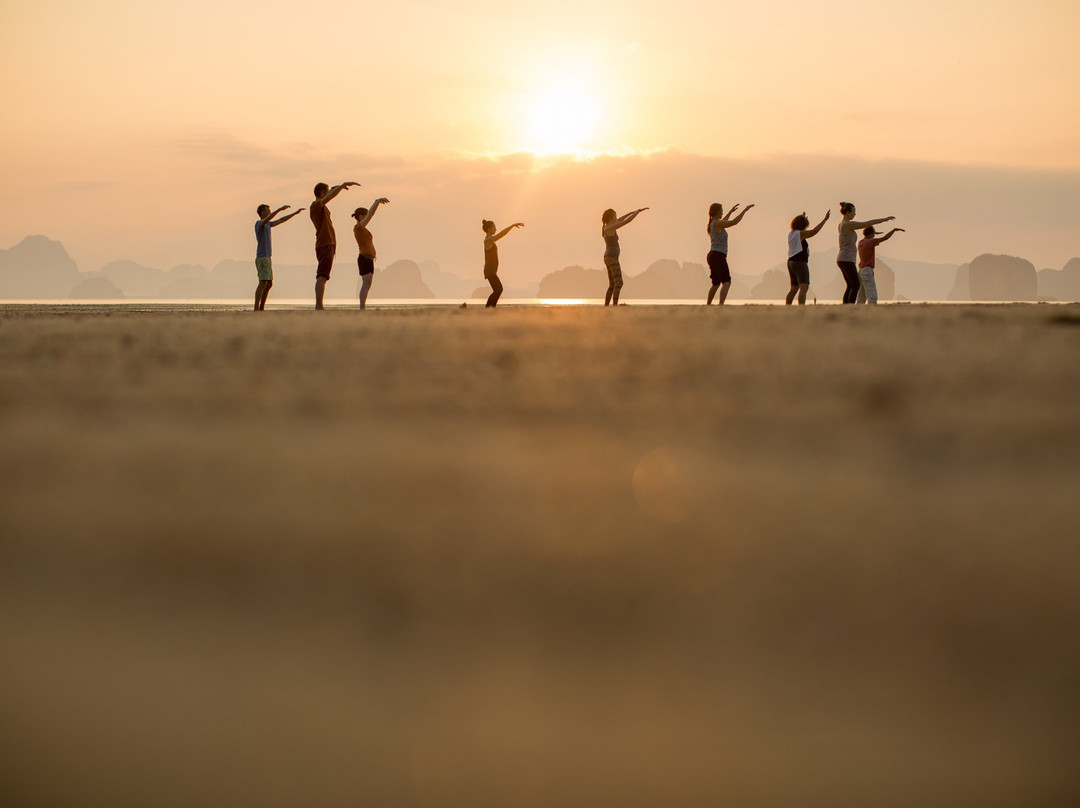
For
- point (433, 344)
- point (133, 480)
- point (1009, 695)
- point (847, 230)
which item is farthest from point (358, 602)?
point (847, 230)

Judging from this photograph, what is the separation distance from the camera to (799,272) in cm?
1495

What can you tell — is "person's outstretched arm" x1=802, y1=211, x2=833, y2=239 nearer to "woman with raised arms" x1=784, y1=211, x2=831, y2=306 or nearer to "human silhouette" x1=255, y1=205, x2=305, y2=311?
"woman with raised arms" x1=784, y1=211, x2=831, y2=306

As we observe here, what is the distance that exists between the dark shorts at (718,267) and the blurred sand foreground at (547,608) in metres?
12.0

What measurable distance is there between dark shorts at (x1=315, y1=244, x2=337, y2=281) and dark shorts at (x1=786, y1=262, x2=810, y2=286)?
24.5 ft

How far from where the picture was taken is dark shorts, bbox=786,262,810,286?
14.9m

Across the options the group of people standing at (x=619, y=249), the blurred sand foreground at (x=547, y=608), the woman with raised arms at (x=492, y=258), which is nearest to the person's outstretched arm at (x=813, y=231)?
the group of people standing at (x=619, y=249)

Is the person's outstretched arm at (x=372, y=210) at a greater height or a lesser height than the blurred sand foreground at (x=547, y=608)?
greater

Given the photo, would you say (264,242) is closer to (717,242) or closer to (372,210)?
(372,210)

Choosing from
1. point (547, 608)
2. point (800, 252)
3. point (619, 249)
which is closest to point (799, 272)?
point (800, 252)

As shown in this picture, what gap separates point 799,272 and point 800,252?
361 mm

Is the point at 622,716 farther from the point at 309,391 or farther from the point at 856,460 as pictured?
the point at 309,391

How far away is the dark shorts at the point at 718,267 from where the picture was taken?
1497 cm

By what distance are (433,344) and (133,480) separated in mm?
3798

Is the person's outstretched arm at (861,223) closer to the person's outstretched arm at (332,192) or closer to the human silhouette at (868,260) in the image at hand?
the human silhouette at (868,260)
